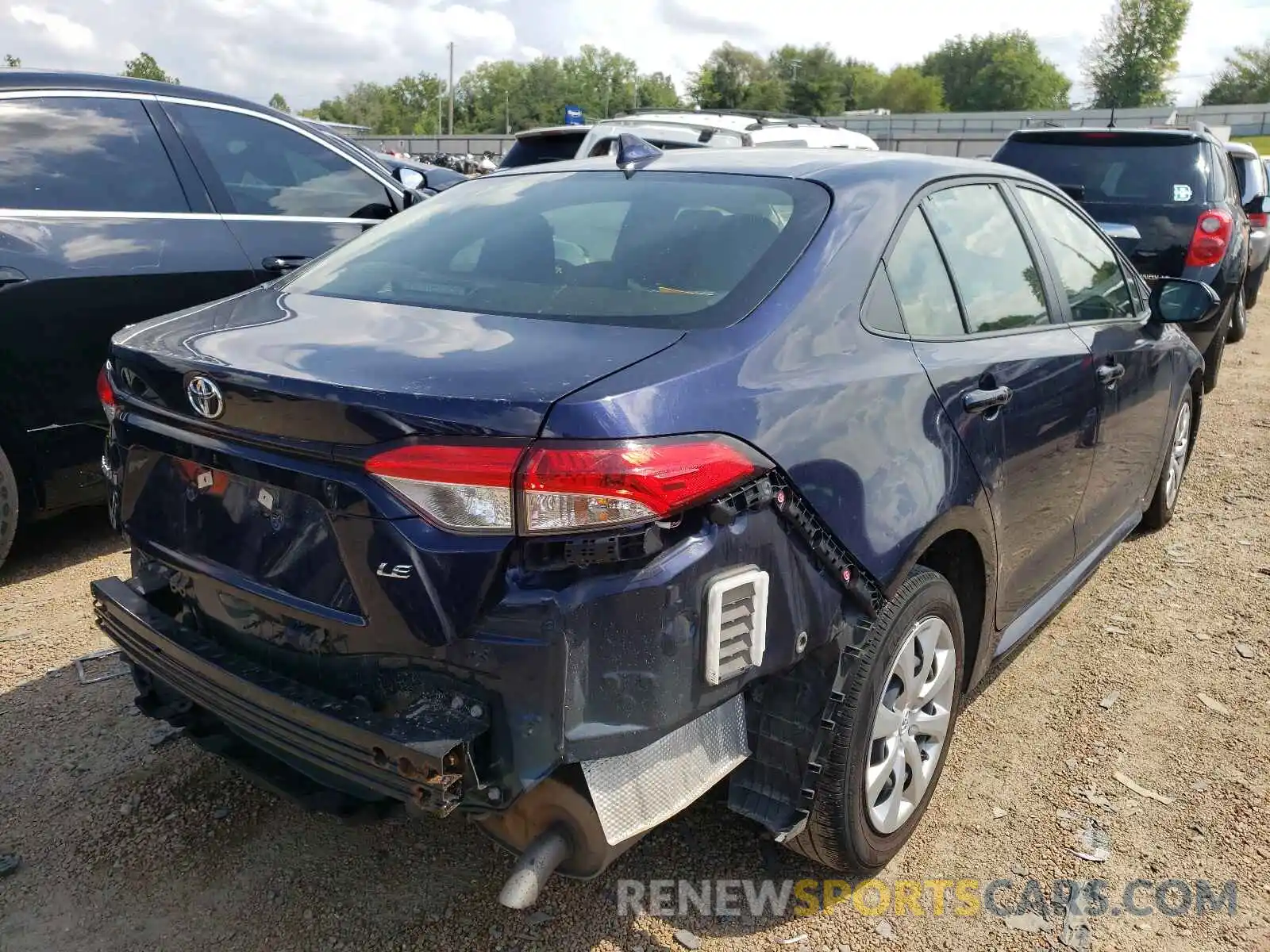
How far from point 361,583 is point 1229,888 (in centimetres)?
220

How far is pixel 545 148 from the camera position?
32.3 ft

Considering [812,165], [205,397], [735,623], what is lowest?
[735,623]

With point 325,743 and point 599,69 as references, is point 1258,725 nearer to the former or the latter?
point 325,743

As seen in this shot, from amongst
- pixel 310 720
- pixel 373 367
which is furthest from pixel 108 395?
pixel 310 720

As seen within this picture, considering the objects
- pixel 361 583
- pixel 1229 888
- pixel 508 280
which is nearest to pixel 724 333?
pixel 508 280

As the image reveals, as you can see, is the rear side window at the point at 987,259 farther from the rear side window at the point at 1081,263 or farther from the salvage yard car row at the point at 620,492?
the rear side window at the point at 1081,263

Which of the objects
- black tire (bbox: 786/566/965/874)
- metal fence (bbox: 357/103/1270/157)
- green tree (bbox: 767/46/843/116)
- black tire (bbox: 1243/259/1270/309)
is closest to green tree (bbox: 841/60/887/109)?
green tree (bbox: 767/46/843/116)

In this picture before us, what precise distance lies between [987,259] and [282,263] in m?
2.77

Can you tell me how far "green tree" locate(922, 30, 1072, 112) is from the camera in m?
101

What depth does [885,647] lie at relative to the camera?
224cm

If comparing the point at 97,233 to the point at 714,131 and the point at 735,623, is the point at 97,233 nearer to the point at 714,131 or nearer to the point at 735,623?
the point at 735,623

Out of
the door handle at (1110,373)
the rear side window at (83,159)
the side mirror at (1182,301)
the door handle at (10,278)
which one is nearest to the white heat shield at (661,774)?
the door handle at (1110,373)

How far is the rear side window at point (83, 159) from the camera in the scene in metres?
3.84

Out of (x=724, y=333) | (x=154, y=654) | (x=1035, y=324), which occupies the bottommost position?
(x=154, y=654)
